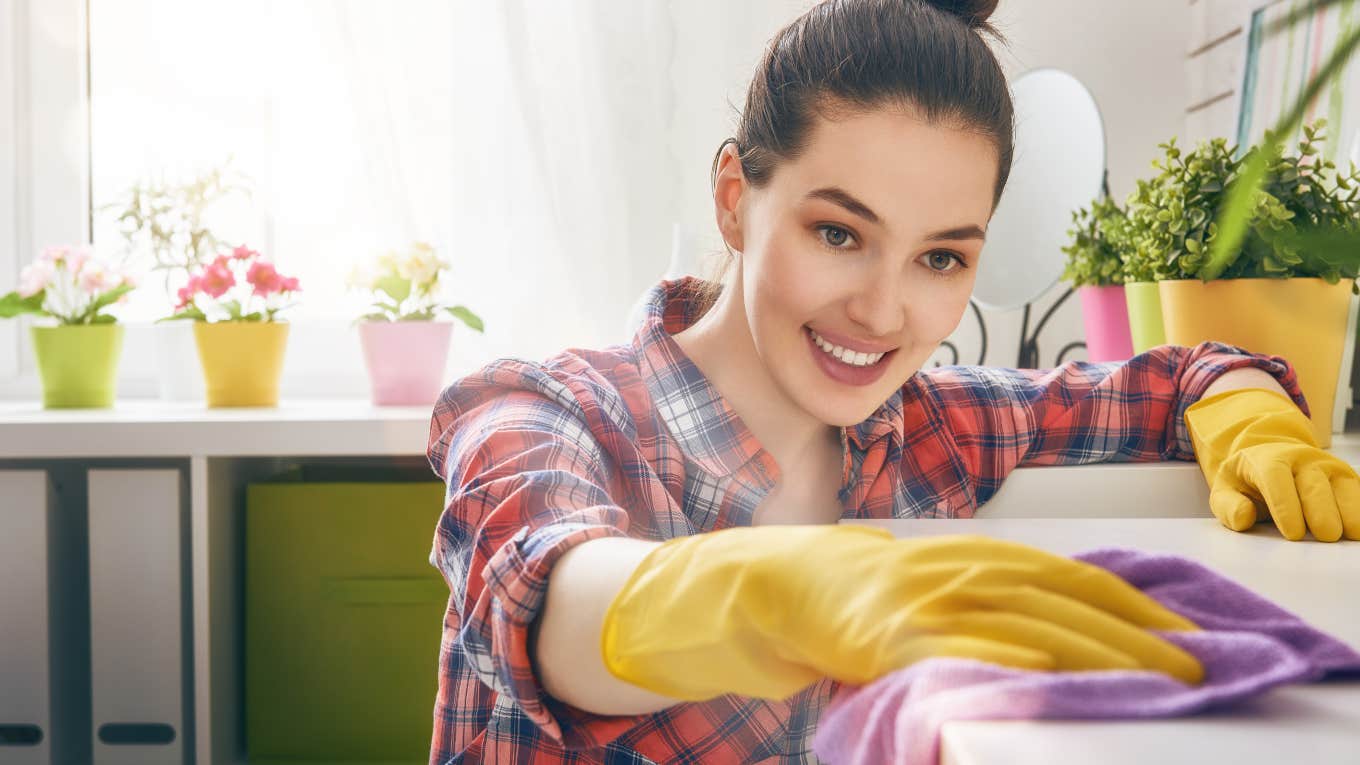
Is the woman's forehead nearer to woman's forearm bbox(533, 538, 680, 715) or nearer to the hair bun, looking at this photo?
the hair bun

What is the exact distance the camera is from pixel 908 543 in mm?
419

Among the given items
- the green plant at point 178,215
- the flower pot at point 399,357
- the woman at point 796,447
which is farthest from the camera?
the green plant at point 178,215

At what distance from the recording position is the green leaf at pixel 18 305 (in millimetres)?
1763

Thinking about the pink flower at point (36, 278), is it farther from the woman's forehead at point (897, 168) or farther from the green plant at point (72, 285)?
the woman's forehead at point (897, 168)

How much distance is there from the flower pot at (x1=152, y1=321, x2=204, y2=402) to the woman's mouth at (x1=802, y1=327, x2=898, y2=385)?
1263 mm

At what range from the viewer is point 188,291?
182 cm

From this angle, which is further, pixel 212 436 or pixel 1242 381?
pixel 212 436

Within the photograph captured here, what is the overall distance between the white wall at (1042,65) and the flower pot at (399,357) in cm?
45

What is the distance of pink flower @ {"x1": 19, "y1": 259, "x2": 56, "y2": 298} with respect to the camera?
1788 millimetres

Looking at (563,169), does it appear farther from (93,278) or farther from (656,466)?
(656,466)

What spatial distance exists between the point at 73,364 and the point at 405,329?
20.5 inches

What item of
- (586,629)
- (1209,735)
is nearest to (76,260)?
(586,629)

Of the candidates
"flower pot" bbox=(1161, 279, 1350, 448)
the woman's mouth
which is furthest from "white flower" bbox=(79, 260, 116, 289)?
"flower pot" bbox=(1161, 279, 1350, 448)

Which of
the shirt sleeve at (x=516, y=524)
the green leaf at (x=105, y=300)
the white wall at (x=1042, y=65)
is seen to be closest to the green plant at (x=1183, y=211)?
the white wall at (x=1042, y=65)
